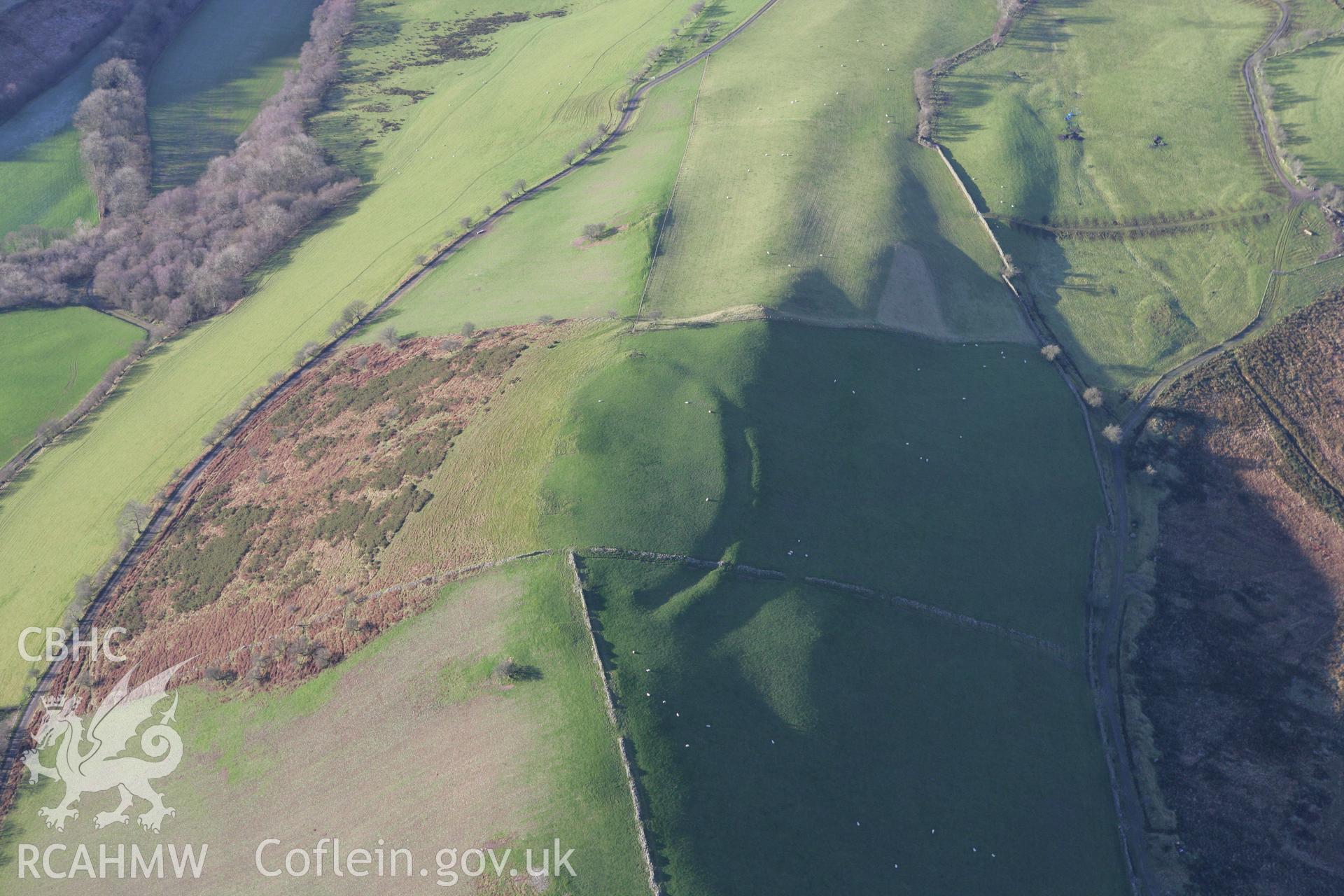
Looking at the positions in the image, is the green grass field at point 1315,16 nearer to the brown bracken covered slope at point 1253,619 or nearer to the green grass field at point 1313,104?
the green grass field at point 1313,104

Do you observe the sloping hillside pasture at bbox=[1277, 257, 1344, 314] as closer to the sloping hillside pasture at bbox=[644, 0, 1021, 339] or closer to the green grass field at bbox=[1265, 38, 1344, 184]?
the green grass field at bbox=[1265, 38, 1344, 184]

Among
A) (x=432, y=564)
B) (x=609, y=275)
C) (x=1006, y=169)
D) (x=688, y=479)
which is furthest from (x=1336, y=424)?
(x=432, y=564)

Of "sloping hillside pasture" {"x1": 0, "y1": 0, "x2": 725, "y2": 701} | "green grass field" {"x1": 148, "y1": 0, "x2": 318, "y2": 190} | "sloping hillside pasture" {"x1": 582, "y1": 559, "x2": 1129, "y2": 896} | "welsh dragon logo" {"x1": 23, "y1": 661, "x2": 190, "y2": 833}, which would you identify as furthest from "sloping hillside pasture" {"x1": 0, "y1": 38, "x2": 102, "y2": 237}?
"sloping hillside pasture" {"x1": 582, "y1": 559, "x2": 1129, "y2": 896}

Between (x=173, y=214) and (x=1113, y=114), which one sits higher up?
(x=1113, y=114)

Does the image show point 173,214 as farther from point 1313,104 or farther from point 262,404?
point 1313,104

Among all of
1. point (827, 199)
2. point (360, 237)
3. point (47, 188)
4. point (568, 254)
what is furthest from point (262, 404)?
point (827, 199)

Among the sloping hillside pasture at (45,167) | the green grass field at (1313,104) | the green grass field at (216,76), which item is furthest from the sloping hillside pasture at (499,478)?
the green grass field at (1313,104)
